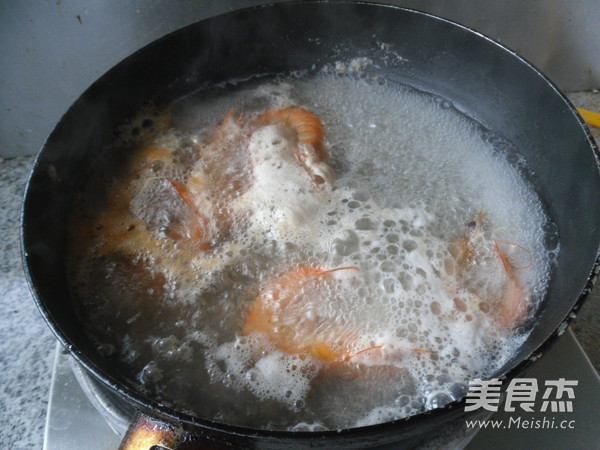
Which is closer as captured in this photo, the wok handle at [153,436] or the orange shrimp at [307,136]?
the wok handle at [153,436]

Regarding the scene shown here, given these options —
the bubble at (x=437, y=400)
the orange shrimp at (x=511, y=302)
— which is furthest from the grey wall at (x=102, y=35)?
the bubble at (x=437, y=400)

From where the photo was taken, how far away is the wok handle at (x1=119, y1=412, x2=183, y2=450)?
0.69 meters

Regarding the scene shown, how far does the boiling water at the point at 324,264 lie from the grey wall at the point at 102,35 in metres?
0.34

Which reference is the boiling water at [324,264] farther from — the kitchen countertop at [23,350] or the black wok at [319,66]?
the kitchen countertop at [23,350]

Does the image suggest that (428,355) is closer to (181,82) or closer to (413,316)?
(413,316)

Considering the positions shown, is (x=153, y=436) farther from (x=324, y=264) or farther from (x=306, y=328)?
(x=324, y=264)

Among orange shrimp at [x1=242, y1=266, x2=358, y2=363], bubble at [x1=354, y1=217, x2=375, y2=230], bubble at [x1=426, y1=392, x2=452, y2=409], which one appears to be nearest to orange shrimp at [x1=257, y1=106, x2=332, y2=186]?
bubble at [x1=354, y1=217, x2=375, y2=230]

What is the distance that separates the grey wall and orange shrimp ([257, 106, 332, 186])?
0.40 meters

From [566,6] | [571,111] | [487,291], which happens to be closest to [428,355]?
[487,291]

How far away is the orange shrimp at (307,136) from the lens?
3.80 feet

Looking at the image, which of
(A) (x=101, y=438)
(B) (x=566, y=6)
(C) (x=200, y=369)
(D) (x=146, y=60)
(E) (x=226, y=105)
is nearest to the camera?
(C) (x=200, y=369)

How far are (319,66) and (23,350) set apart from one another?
1094 mm

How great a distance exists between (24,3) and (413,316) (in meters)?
1.28

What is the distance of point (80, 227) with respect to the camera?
42.8 inches
